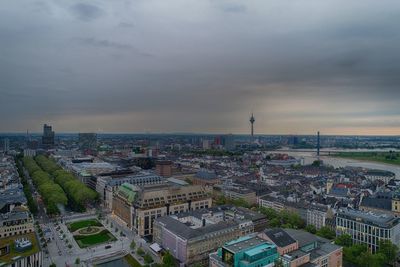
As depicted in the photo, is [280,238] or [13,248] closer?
[280,238]

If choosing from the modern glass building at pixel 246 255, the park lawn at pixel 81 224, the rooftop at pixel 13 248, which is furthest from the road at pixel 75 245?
the modern glass building at pixel 246 255

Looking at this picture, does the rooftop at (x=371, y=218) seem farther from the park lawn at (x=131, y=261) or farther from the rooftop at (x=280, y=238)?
the park lawn at (x=131, y=261)

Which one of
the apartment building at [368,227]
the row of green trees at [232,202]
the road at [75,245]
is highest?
the apartment building at [368,227]

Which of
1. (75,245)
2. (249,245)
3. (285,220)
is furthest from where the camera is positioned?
(285,220)

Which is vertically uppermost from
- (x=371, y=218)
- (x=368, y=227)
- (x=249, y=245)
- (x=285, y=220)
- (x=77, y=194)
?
(x=371, y=218)

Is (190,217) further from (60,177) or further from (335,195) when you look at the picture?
(60,177)

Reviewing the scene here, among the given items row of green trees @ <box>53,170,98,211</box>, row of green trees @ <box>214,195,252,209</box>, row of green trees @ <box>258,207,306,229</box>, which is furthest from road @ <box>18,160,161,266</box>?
row of green trees @ <box>214,195,252,209</box>

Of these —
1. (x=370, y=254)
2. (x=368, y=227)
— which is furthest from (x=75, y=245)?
(x=368, y=227)

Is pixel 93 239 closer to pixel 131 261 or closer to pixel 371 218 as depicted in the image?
pixel 131 261
